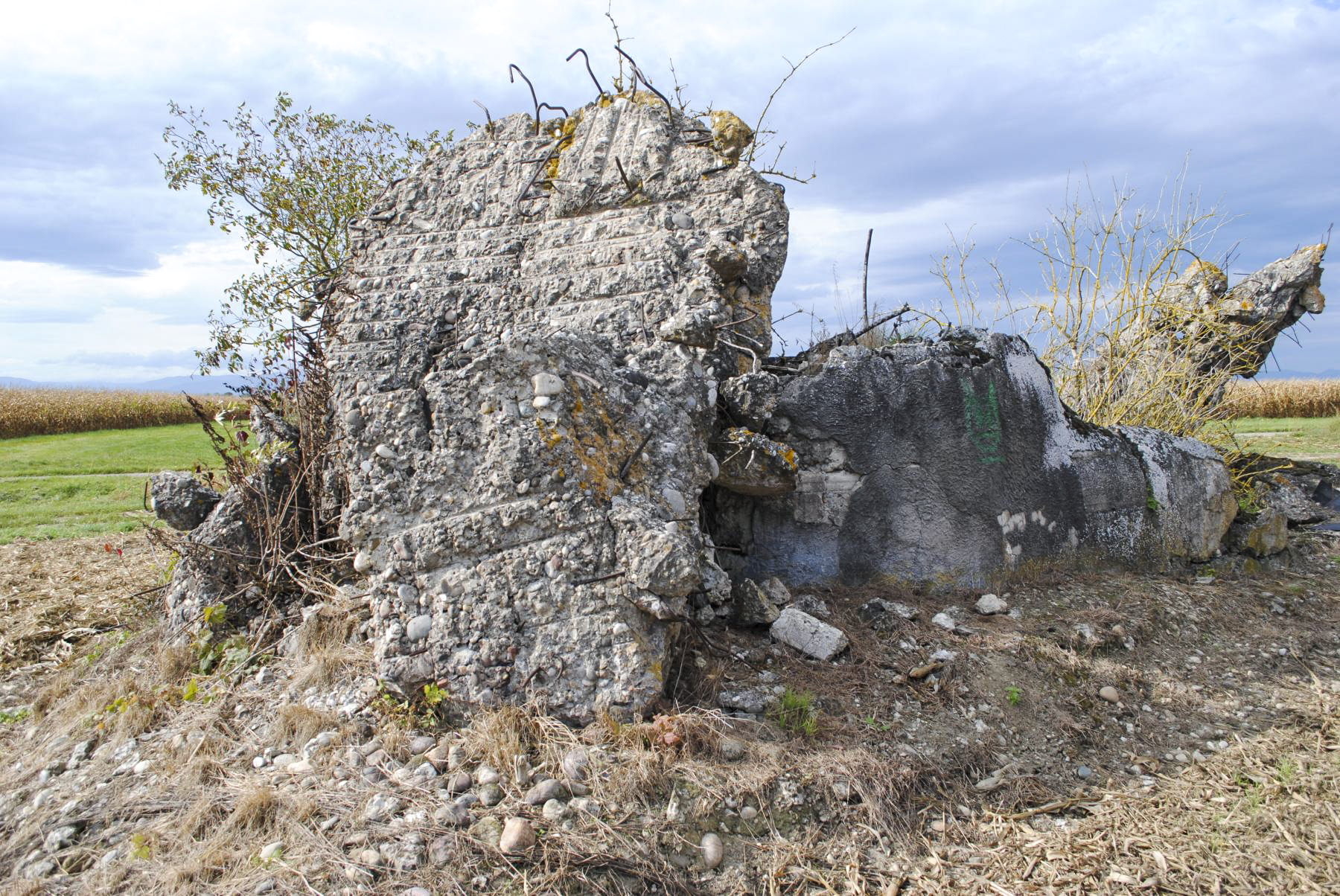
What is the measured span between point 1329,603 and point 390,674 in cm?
561

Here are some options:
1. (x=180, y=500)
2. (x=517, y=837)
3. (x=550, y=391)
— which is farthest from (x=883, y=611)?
(x=180, y=500)

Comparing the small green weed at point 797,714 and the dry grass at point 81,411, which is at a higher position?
the dry grass at point 81,411

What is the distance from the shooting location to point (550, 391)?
3.41 m

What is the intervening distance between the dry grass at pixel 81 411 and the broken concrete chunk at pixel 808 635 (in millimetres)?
26074

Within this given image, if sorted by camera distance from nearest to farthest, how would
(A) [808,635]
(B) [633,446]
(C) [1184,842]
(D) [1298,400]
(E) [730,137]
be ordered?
1. (C) [1184,842]
2. (B) [633,446]
3. (A) [808,635]
4. (E) [730,137]
5. (D) [1298,400]

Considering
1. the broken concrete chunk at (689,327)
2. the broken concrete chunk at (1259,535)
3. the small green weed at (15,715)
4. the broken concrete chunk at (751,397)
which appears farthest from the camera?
the broken concrete chunk at (1259,535)

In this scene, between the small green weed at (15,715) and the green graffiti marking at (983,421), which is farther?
the green graffiti marking at (983,421)

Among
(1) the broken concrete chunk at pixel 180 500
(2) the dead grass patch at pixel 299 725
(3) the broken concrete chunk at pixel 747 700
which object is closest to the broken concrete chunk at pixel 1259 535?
→ (3) the broken concrete chunk at pixel 747 700

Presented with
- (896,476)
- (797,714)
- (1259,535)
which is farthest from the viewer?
(1259,535)

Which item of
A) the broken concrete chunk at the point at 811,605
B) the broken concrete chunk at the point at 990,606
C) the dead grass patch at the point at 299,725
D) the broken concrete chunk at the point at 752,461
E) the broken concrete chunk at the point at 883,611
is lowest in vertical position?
the dead grass patch at the point at 299,725

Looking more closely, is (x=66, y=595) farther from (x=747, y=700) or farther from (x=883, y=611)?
(x=883, y=611)

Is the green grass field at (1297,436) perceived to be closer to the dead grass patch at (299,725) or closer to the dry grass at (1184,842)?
the dry grass at (1184,842)

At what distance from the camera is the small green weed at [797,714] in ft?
10.5

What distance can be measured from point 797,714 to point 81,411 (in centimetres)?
2988
